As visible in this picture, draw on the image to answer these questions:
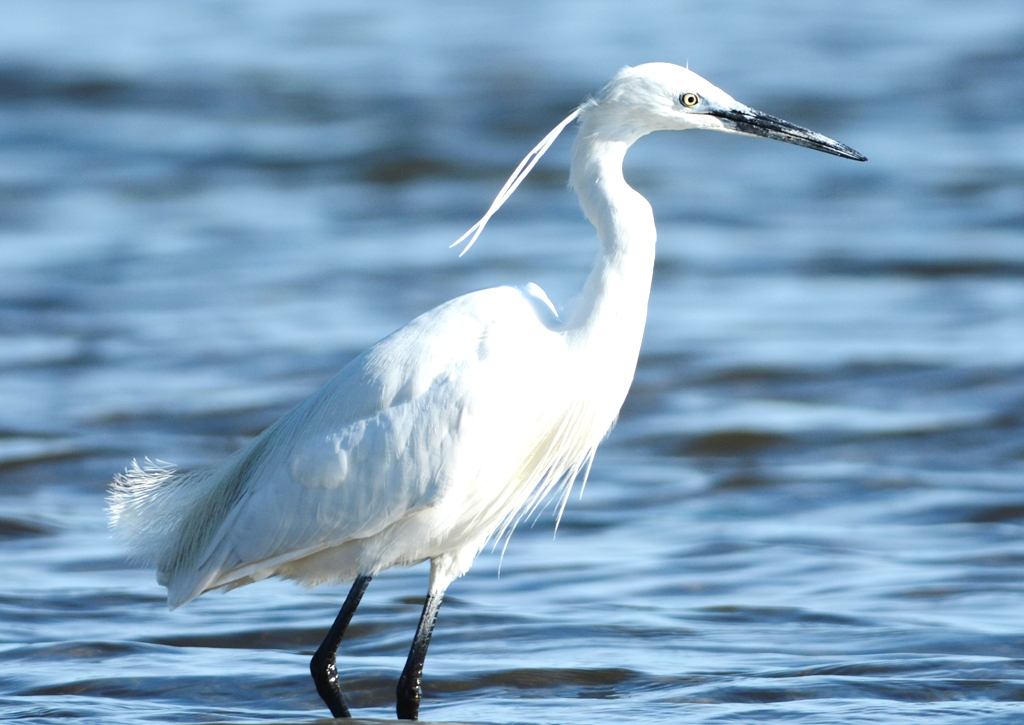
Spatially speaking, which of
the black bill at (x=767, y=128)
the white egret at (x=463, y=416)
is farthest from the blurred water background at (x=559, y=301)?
the black bill at (x=767, y=128)

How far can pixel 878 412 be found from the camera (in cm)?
909

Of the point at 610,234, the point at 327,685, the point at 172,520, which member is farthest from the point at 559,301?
the point at 327,685

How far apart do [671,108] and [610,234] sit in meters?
0.46

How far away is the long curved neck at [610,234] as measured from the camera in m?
4.70

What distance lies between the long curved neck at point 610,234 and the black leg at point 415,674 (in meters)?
1.15

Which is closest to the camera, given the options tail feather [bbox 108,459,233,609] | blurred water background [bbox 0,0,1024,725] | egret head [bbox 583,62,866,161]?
egret head [bbox 583,62,866,161]

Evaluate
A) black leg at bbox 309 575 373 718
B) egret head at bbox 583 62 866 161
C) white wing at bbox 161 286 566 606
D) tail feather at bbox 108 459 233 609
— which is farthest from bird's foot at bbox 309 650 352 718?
egret head at bbox 583 62 866 161

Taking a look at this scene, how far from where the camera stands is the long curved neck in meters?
4.70

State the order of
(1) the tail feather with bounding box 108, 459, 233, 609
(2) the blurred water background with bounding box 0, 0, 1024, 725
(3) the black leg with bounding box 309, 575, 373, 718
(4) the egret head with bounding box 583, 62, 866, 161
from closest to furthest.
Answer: (4) the egret head with bounding box 583, 62, 866, 161, (3) the black leg with bounding box 309, 575, 373, 718, (1) the tail feather with bounding box 108, 459, 233, 609, (2) the blurred water background with bounding box 0, 0, 1024, 725

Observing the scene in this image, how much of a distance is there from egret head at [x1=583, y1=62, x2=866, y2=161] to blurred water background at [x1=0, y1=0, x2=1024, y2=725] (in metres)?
2.03

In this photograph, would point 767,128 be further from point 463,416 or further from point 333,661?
point 333,661

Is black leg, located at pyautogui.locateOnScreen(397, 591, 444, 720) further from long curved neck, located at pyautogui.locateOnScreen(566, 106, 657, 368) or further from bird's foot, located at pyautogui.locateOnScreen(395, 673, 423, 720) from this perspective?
long curved neck, located at pyautogui.locateOnScreen(566, 106, 657, 368)

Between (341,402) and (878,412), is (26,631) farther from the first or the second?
(878,412)

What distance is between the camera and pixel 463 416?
4703 millimetres
